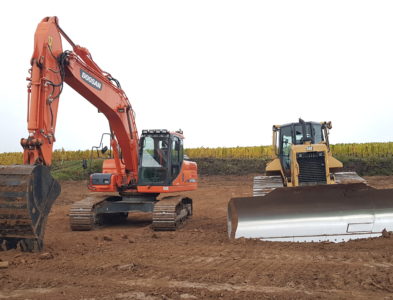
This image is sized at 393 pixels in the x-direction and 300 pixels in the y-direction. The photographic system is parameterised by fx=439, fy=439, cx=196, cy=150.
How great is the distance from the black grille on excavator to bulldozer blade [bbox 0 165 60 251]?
17.1ft

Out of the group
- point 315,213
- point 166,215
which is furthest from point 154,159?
point 315,213

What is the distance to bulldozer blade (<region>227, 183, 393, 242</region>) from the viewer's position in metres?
7.80

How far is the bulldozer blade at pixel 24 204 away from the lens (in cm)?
629

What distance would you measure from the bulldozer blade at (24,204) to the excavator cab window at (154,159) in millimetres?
4442

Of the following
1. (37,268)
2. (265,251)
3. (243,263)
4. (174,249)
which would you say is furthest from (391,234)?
(37,268)

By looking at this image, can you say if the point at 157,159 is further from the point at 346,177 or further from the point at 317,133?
the point at 346,177

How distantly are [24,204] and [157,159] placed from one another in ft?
17.0

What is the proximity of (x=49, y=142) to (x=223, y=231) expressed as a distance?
4.43 meters

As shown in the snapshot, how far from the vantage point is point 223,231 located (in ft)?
32.4

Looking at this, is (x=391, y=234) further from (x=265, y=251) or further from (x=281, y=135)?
(x=281, y=135)

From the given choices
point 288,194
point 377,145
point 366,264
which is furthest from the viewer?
point 377,145

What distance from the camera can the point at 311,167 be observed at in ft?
30.9

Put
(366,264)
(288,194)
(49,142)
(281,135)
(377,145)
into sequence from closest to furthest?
1. (366,264)
2. (49,142)
3. (288,194)
4. (281,135)
5. (377,145)

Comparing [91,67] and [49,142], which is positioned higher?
[91,67]
